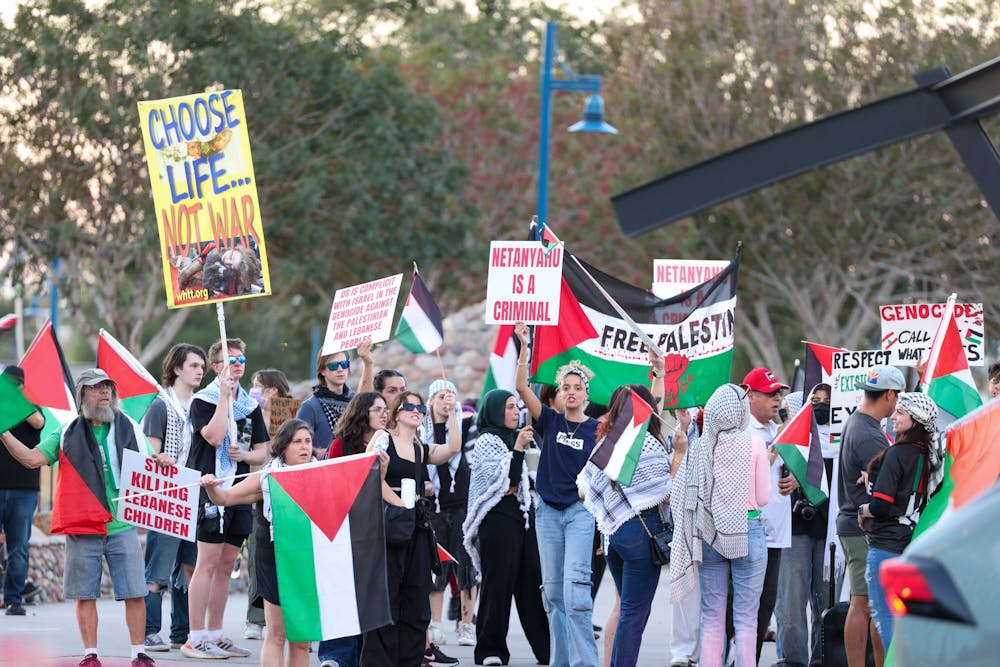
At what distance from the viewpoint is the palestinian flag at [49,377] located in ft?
37.2

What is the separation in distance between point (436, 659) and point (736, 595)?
2.64 meters

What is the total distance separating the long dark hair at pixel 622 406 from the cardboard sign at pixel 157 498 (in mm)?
2461

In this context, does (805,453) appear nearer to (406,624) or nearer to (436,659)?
(406,624)

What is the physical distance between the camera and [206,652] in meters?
11.9

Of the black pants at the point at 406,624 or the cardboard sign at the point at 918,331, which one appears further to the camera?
the cardboard sign at the point at 918,331

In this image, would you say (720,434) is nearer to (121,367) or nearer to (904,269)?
(121,367)

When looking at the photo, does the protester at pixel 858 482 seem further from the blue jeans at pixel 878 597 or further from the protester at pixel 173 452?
the protester at pixel 173 452

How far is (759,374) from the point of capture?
36.6 ft

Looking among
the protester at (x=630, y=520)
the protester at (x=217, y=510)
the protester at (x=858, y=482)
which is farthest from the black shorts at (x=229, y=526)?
the protester at (x=858, y=482)

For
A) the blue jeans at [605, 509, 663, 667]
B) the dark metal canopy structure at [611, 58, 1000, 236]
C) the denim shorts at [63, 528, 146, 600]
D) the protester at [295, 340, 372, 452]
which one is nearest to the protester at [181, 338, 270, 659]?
the protester at [295, 340, 372, 452]

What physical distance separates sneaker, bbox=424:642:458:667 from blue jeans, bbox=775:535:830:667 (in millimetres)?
2243

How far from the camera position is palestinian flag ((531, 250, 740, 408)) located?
1227cm

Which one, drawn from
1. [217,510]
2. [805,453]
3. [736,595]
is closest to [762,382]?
[805,453]

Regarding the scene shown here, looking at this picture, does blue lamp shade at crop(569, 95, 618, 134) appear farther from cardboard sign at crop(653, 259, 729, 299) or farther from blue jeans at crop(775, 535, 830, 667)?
blue jeans at crop(775, 535, 830, 667)
